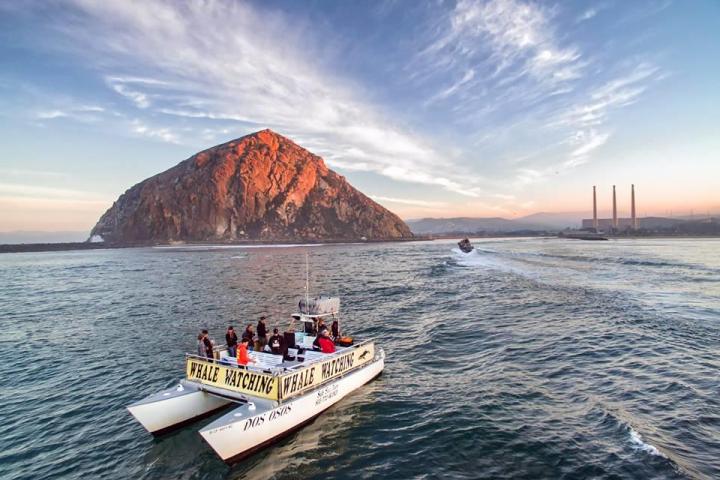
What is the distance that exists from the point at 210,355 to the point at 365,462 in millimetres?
7062

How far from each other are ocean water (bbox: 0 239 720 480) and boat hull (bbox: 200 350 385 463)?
0.37 metres

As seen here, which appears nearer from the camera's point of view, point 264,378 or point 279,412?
point 279,412

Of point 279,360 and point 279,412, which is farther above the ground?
point 279,360

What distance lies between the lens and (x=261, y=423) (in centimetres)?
1162

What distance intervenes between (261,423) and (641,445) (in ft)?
36.1

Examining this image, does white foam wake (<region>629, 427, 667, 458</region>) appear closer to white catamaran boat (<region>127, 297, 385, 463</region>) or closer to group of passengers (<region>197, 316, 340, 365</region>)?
white catamaran boat (<region>127, 297, 385, 463</region>)

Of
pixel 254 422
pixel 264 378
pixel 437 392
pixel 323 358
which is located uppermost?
pixel 264 378

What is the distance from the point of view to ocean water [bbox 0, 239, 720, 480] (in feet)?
37.0

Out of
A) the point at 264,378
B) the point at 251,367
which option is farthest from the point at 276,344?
the point at 264,378

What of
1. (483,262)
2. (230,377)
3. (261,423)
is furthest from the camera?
(483,262)

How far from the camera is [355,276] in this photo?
61625 millimetres

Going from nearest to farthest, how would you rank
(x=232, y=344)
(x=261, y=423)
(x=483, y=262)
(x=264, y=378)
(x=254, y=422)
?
(x=254, y=422)
(x=261, y=423)
(x=264, y=378)
(x=232, y=344)
(x=483, y=262)

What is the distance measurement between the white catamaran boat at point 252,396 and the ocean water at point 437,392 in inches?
20.0

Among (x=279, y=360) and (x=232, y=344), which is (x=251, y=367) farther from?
(x=232, y=344)
